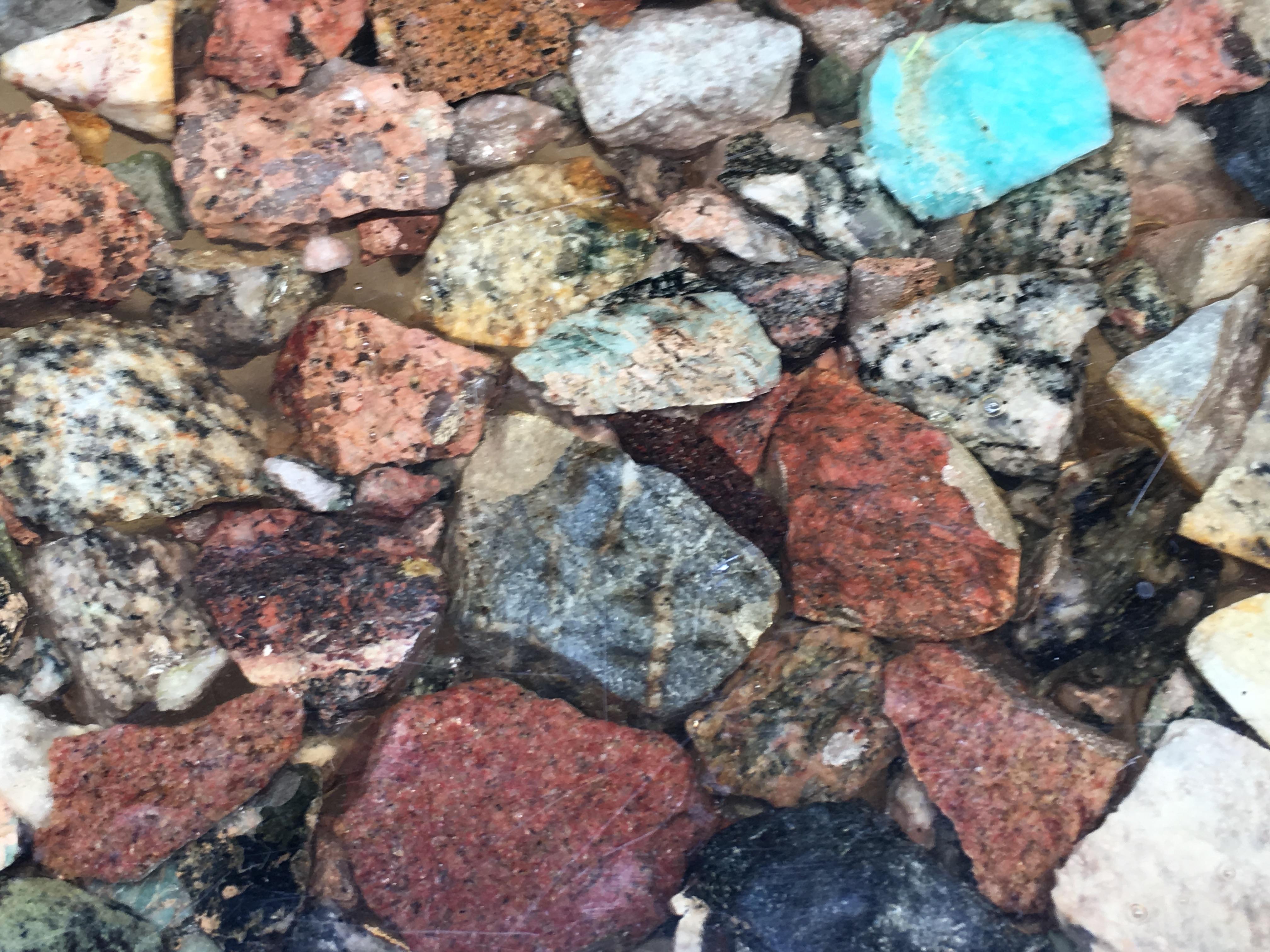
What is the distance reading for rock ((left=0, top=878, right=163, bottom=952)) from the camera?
1.61m

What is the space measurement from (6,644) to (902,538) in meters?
1.75

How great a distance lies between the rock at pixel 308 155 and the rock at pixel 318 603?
647 millimetres

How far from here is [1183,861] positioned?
1.68m

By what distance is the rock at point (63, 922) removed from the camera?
161cm

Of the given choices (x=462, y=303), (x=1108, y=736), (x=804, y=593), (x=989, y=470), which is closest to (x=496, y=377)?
(x=462, y=303)

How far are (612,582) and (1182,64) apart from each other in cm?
167

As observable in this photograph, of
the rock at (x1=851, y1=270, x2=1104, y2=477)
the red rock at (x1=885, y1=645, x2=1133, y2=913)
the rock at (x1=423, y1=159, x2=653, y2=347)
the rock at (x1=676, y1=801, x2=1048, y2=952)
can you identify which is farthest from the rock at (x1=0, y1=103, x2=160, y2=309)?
the red rock at (x1=885, y1=645, x2=1133, y2=913)

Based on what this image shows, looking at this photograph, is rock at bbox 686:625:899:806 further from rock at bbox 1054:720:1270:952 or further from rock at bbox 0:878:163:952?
rock at bbox 0:878:163:952

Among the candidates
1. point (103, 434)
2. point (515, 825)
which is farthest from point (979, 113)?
point (103, 434)

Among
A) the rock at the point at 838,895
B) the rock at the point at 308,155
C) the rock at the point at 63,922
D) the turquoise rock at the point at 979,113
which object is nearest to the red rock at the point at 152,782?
the rock at the point at 63,922

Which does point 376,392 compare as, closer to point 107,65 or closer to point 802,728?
point 107,65

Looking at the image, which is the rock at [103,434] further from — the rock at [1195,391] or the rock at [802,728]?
the rock at [1195,391]

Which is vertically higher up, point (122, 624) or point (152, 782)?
point (122, 624)

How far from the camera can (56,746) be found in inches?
67.4
